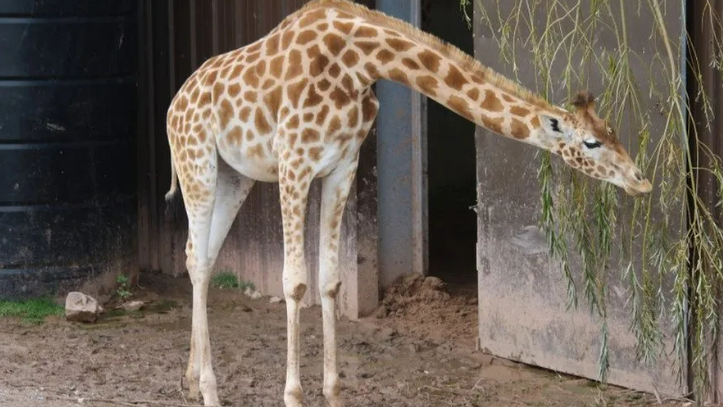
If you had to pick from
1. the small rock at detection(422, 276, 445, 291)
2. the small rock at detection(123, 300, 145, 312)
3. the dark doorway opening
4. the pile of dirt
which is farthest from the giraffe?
the dark doorway opening

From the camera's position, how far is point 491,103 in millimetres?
5156

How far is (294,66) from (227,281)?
322 cm

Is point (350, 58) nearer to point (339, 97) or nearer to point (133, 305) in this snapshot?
point (339, 97)

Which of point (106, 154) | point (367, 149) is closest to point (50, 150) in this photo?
point (106, 154)

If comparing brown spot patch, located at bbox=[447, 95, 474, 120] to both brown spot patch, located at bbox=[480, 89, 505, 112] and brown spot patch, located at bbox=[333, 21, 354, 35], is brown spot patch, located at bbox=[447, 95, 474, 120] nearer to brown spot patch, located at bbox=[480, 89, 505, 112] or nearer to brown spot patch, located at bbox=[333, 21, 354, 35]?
brown spot patch, located at bbox=[480, 89, 505, 112]

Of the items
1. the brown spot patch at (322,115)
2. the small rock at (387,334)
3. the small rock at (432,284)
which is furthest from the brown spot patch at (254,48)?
the small rock at (432,284)

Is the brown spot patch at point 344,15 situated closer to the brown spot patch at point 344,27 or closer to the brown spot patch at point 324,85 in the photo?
the brown spot patch at point 344,27

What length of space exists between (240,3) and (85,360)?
2.51m

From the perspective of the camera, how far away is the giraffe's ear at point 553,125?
4957 mm

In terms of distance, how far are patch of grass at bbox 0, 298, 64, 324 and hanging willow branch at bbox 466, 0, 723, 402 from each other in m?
3.15

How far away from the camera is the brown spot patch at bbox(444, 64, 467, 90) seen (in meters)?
5.26

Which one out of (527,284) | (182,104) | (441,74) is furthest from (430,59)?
(527,284)

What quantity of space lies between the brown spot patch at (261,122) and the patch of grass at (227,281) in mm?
2848

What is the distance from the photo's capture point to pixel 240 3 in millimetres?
8297
